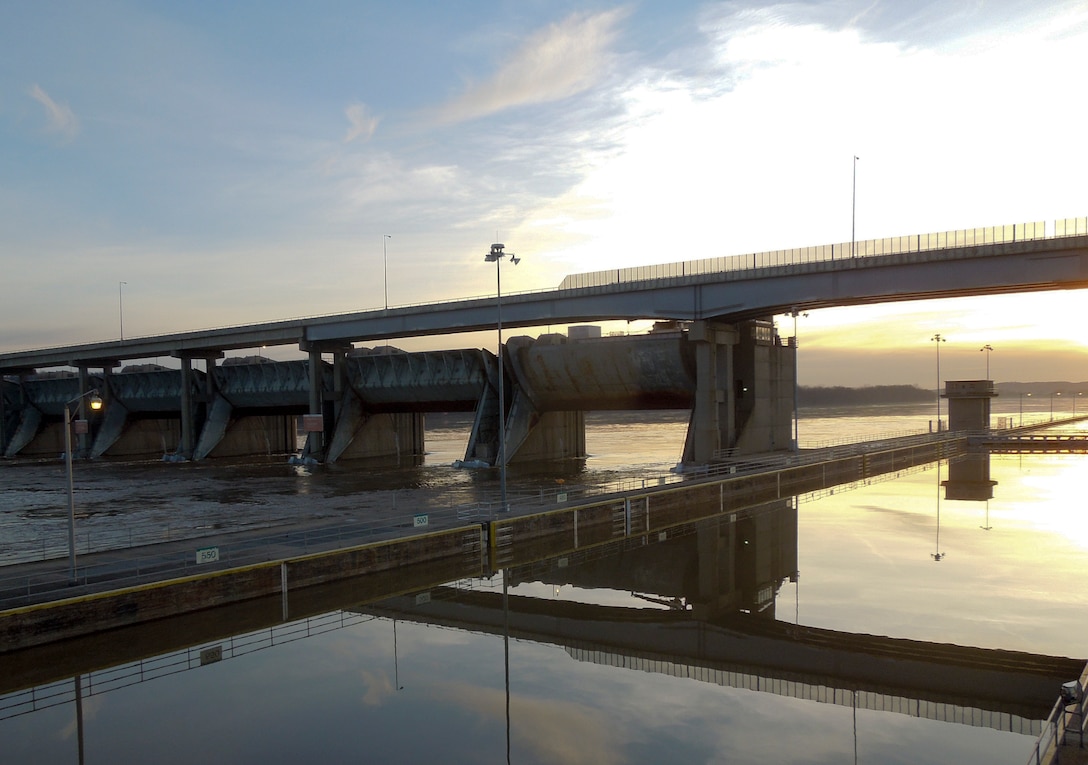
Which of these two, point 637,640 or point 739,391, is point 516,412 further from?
point 637,640

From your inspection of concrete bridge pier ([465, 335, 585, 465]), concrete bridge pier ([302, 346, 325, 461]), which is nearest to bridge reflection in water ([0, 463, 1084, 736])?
concrete bridge pier ([465, 335, 585, 465])

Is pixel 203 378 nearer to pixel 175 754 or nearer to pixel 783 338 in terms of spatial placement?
pixel 783 338

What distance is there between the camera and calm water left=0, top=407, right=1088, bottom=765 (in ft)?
55.0

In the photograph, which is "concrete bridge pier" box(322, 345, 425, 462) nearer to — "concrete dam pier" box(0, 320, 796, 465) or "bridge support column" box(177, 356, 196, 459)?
"concrete dam pier" box(0, 320, 796, 465)

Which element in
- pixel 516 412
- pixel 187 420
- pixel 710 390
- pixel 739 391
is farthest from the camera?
pixel 187 420

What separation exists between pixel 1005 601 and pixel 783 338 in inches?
1838

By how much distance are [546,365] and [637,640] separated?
5067cm

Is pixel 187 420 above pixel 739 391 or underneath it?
underneath

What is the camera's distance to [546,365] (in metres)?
74.9

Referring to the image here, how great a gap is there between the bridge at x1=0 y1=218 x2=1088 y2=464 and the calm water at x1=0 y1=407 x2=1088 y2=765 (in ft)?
66.5

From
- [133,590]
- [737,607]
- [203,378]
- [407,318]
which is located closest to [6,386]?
[203,378]

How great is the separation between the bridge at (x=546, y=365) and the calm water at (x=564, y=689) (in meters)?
20.3

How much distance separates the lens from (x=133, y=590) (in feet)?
81.4

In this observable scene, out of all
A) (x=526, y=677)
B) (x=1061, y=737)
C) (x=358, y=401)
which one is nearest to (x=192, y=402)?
(x=358, y=401)
